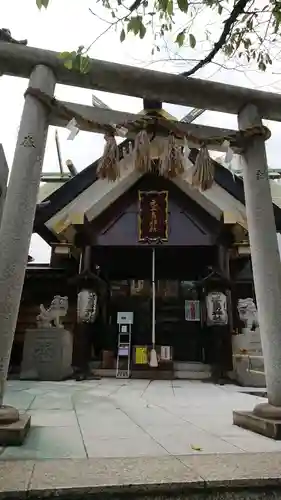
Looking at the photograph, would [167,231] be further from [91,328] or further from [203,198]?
[91,328]

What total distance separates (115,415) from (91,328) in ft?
18.0

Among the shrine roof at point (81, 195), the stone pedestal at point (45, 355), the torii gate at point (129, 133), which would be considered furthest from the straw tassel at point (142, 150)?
the stone pedestal at point (45, 355)

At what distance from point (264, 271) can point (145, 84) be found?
2.49 metres

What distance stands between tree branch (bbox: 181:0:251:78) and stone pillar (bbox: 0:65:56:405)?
5.37ft

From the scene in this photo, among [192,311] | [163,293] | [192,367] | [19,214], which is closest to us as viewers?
[19,214]

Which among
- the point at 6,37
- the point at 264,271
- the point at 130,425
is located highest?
the point at 6,37

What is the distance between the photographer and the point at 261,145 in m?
4.10

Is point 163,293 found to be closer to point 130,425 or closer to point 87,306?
point 87,306

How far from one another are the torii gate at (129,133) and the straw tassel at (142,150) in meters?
0.39

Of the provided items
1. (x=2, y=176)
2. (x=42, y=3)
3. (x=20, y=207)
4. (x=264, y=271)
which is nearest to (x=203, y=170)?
(x=264, y=271)

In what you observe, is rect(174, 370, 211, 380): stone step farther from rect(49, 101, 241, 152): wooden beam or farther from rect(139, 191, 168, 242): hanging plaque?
rect(49, 101, 241, 152): wooden beam

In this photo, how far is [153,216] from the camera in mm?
9820

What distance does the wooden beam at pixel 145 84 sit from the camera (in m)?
3.77

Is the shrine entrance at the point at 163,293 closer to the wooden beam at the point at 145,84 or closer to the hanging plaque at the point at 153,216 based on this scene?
the hanging plaque at the point at 153,216
